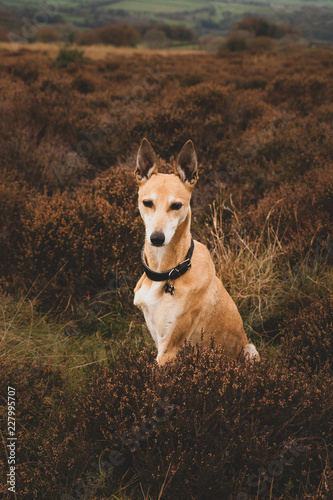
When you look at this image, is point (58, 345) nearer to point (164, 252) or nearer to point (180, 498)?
point (164, 252)

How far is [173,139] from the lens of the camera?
6.76 m

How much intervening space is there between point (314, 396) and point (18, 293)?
298cm

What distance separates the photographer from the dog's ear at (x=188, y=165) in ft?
8.36

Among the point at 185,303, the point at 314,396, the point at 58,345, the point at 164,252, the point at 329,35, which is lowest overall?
the point at 58,345

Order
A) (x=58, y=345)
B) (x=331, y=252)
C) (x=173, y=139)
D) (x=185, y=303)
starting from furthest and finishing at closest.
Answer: (x=173, y=139), (x=331, y=252), (x=58, y=345), (x=185, y=303)

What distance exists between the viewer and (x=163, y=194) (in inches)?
94.5

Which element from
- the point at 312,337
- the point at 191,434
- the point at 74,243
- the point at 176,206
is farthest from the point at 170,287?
the point at 74,243

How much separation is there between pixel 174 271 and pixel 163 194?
53 cm

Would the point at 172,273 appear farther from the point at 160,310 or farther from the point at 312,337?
the point at 312,337

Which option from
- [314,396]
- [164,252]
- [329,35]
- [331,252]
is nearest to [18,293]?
[164,252]

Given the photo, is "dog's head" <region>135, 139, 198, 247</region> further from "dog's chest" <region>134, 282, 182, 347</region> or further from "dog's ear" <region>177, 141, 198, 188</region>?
"dog's chest" <region>134, 282, 182, 347</region>

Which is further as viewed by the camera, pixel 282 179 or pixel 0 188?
pixel 282 179

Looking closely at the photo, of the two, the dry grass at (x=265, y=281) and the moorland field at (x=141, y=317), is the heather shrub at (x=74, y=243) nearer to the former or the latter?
the moorland field at (x=141, y=317)

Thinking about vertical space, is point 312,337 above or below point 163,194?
below
